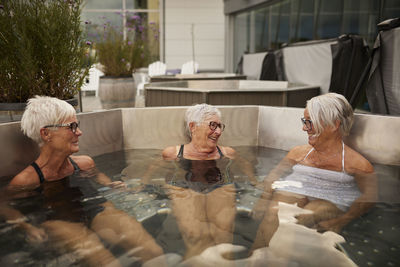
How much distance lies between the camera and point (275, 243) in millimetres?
1371

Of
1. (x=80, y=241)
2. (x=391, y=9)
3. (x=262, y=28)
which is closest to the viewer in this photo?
(x=80, y=241)

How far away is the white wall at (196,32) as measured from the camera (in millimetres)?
11453

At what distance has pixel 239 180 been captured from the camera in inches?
81.2

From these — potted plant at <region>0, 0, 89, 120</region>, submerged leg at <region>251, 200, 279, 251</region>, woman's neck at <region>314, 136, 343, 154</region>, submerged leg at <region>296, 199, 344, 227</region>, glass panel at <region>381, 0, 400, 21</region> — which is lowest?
submerged leg at <region>251, 200, 279, 251</region>

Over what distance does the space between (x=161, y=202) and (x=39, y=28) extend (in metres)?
1.26

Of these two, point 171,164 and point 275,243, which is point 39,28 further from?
point 275,243

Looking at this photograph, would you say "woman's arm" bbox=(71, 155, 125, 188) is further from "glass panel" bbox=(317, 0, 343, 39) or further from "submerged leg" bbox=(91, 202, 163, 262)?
"glass panel" bbox=(317, 0, 343, 39)

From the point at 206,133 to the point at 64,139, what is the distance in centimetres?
85

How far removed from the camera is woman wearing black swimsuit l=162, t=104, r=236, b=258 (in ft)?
4.74

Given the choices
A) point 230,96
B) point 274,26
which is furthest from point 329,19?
point 230,96

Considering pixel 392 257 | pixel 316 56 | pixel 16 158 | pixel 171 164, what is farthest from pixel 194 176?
pixel 316 56

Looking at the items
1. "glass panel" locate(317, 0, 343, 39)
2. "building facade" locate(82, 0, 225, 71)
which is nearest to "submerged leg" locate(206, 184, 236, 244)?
"glass panel" locate(317, 0, 343, 39)

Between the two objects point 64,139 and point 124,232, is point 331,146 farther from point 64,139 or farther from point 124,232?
point 64,139

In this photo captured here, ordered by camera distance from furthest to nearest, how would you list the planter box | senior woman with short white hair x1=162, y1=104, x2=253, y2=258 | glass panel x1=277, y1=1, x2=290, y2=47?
glass panel x1=277, y1=1, x2=290, y2=47
the planter box
senior woman with short white hair x1=162, y1=104, x2=253, y2=258
